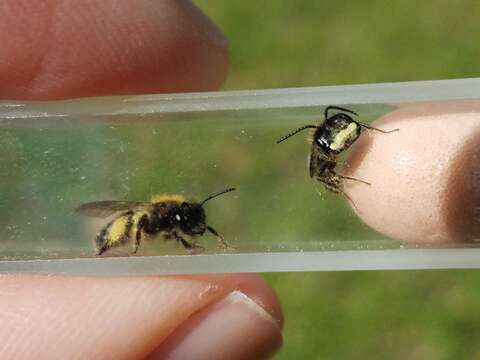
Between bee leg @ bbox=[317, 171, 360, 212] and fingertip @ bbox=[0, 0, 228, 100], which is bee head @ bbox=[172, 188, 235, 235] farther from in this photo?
fingertip @ bbox=[0, 0, 228, 100]

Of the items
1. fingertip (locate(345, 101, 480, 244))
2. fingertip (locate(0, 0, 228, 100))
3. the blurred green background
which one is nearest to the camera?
fingertip (locate(345, 101, 480, 244))

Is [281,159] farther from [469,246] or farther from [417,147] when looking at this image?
[469,246]

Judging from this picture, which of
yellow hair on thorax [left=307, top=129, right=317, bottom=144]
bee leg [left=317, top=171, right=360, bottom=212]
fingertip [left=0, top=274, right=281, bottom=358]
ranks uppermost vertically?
yellow hair on thorax [left=307, top=129, right=317, bottom=144]

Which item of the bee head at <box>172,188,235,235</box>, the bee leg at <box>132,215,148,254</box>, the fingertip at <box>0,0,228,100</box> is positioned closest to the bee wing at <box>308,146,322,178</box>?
the bee head at <box>172,188,235,235</box>

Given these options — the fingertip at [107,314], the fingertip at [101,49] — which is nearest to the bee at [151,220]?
the fingertip at [107,314]

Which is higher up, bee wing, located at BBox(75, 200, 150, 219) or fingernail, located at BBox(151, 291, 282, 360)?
bee wing, located at BBox(75, 200, 150, 219)

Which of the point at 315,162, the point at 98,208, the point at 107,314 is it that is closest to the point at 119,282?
the point at 107,314

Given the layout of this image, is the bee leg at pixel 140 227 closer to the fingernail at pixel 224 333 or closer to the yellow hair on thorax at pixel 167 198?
the yellow hair on thorax at pixel 167 198
